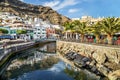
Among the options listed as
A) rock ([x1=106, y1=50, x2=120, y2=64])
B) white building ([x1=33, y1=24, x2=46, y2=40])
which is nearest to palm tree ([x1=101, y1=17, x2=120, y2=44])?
rock ([x1=106, y1=50, x2=120, y2=64])

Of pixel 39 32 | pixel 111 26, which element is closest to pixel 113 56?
pixel 111 26

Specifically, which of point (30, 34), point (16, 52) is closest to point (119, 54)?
point (16, 52)

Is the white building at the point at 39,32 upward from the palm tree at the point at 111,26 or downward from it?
downward

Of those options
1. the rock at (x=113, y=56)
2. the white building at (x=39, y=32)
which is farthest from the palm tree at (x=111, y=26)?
the white building at (x=39, y=32)

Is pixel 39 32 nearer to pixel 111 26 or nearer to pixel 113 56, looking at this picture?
pixel 111 26

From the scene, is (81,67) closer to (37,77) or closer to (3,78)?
(37,77)

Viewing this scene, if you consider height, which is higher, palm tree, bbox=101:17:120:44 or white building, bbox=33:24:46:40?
palm tree, bbox=101:17:120:44

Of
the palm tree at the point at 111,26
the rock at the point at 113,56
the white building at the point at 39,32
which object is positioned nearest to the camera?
the rock at the point at 113,56

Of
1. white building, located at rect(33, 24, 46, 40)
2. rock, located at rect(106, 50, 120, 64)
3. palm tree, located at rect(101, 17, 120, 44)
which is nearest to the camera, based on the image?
rock, located at rect(106, 50, 120, 64)

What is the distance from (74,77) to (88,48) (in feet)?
55.8

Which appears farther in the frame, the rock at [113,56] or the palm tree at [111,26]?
the palm tree at [111,26]

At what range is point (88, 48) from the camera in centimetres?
4538

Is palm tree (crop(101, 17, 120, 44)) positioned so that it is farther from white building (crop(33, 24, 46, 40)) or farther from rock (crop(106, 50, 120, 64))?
white building (crop(33, 24, 46, 40))

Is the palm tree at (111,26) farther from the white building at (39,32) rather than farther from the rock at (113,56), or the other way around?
the white building at (39,32)
